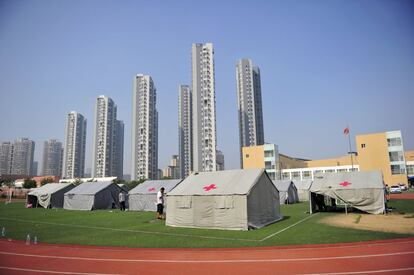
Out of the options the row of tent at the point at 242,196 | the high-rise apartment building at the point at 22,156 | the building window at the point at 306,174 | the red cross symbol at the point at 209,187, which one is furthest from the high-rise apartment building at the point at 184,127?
the red cross symbol at the point at 209,187

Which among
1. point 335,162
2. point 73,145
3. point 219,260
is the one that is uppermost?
point 73,145

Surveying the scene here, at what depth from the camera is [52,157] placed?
141000 mm

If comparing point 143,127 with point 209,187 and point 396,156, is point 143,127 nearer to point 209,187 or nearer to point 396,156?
point 396,156

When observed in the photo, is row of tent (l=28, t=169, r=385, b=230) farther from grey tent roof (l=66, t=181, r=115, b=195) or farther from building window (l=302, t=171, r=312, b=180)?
building window (l=302, t=171, r=312, b=180)

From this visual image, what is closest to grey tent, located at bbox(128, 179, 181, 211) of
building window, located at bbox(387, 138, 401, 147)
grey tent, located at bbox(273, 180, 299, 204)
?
grey tent, located at bbox(273, 180, 299, 204)

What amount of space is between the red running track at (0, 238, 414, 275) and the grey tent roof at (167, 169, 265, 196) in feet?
17.4

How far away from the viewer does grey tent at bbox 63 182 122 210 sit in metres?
30.5

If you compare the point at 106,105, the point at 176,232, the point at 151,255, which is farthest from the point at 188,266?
the point at 106,105

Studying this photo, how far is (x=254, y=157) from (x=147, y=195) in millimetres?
58699

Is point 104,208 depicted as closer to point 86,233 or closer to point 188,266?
point 86,233

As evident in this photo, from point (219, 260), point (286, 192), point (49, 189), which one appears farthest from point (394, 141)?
point (219, 260)

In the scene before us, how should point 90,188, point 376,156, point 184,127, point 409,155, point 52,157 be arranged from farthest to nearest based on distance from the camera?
point 52,157
point 184,127
point 409,155
point 376,156
point 90,188

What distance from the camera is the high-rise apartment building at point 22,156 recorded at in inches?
4328

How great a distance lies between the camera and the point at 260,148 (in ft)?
271
